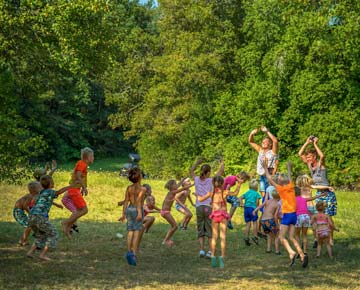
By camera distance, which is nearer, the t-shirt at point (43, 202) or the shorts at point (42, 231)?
the shorts at point (42, 231)

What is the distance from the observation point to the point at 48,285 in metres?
11.6

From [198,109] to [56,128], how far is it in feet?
77.1

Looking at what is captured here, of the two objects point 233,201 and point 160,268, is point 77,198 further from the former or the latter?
point 233,201

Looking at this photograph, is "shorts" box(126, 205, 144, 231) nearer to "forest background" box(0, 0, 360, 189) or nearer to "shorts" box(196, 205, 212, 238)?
"shorts" box(196, 205, 212, 238)

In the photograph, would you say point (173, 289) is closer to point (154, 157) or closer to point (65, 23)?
point (65, 23)

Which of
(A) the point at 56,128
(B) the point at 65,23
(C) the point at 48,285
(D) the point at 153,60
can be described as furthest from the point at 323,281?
(A) the point at 56,128

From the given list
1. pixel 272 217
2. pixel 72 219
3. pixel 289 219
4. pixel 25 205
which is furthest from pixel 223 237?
pixel 25 205

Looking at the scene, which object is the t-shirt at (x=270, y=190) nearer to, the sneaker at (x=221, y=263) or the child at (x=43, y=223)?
the sneaker at (x=221, y=263)

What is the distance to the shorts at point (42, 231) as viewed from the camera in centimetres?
1358

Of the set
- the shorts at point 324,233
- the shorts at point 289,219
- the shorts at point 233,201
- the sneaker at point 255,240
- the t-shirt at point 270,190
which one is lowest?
the sneaker at point 255,240

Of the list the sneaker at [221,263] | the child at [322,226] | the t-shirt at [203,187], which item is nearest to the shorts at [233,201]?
the child at [322,226]

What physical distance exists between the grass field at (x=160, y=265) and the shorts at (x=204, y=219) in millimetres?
570

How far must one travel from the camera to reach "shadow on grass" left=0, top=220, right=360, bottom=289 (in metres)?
12.0

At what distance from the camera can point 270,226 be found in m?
15.6
